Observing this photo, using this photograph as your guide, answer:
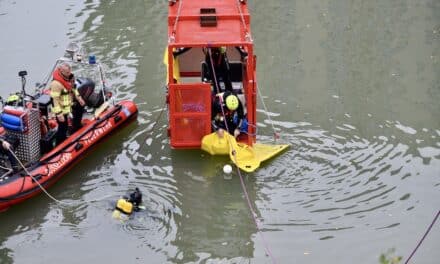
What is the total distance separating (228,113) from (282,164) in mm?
1244

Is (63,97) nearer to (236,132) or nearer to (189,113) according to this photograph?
(189,113)

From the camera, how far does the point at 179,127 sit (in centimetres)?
1100

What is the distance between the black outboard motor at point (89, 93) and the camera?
1170 cm

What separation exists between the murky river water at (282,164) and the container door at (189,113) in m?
0.36

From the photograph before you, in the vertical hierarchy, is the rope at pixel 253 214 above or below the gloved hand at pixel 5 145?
below

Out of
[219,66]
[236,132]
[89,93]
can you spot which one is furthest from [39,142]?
[219,66]

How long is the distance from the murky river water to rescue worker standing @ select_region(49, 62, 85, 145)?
0.84m

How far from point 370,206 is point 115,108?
16.1 feet

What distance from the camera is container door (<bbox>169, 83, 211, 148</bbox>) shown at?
35.1ft

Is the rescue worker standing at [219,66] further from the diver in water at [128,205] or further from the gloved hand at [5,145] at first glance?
the gloved hand at [5,145]

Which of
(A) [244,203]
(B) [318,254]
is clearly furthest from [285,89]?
(B) [318,254]

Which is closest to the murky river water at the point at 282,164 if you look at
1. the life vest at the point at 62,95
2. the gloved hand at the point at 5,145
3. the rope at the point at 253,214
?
the rope at the point at 253,214

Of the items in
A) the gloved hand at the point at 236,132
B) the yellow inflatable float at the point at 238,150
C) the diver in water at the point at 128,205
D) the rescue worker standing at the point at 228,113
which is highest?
the rescue worker standing at the point at 228,113

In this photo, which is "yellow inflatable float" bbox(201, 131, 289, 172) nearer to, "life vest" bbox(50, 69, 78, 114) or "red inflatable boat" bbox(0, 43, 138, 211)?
"red inflatable boat" bbox(0, 43, 138, 211)
